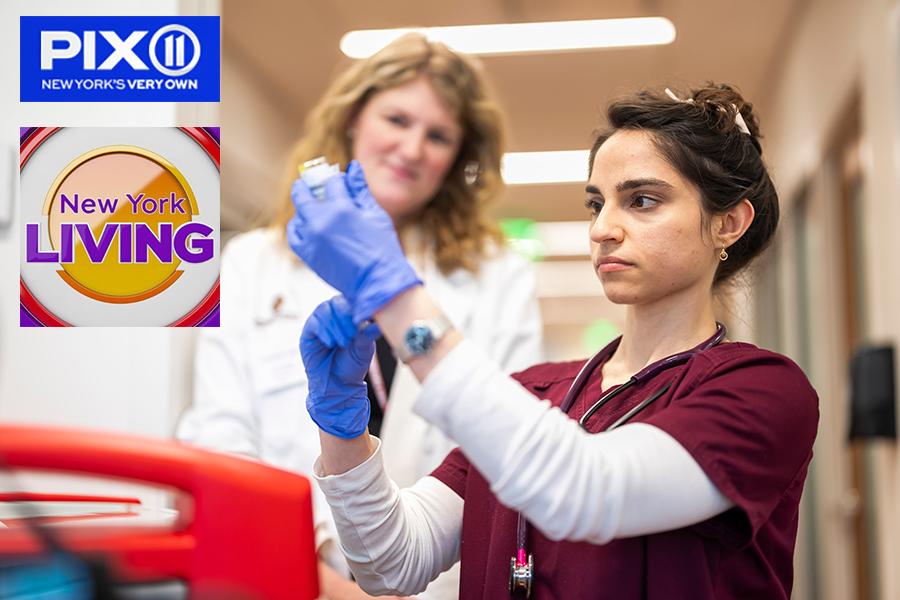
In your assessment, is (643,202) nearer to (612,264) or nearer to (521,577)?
(612,264)

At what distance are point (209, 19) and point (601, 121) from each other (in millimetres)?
495

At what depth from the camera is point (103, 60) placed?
944mm

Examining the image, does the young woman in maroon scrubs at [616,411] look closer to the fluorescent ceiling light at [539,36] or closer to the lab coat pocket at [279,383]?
the lab coat pocket at [279,383]

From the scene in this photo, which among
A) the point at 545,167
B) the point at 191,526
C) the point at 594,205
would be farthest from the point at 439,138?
the point at 545,167

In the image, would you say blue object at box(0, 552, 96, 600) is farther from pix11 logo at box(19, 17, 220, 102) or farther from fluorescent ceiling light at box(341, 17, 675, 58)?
fluorescent ceiling light at box(341, 17, 675, 58)

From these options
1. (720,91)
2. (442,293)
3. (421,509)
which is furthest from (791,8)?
(421,509)

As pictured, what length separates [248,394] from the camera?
1652mm

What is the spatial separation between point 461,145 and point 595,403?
919 millimetres

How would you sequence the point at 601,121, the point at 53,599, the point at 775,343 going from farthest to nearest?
the point at 775,343
the point at 601,121
the point at 53,599

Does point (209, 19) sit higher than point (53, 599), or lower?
higher

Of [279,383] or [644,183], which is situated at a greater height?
[644,183]

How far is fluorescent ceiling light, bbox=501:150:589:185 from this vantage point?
5.64m

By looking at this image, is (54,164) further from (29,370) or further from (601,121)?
(601,121)

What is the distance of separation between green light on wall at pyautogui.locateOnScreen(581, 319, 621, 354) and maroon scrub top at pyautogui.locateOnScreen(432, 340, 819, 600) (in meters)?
9.87
